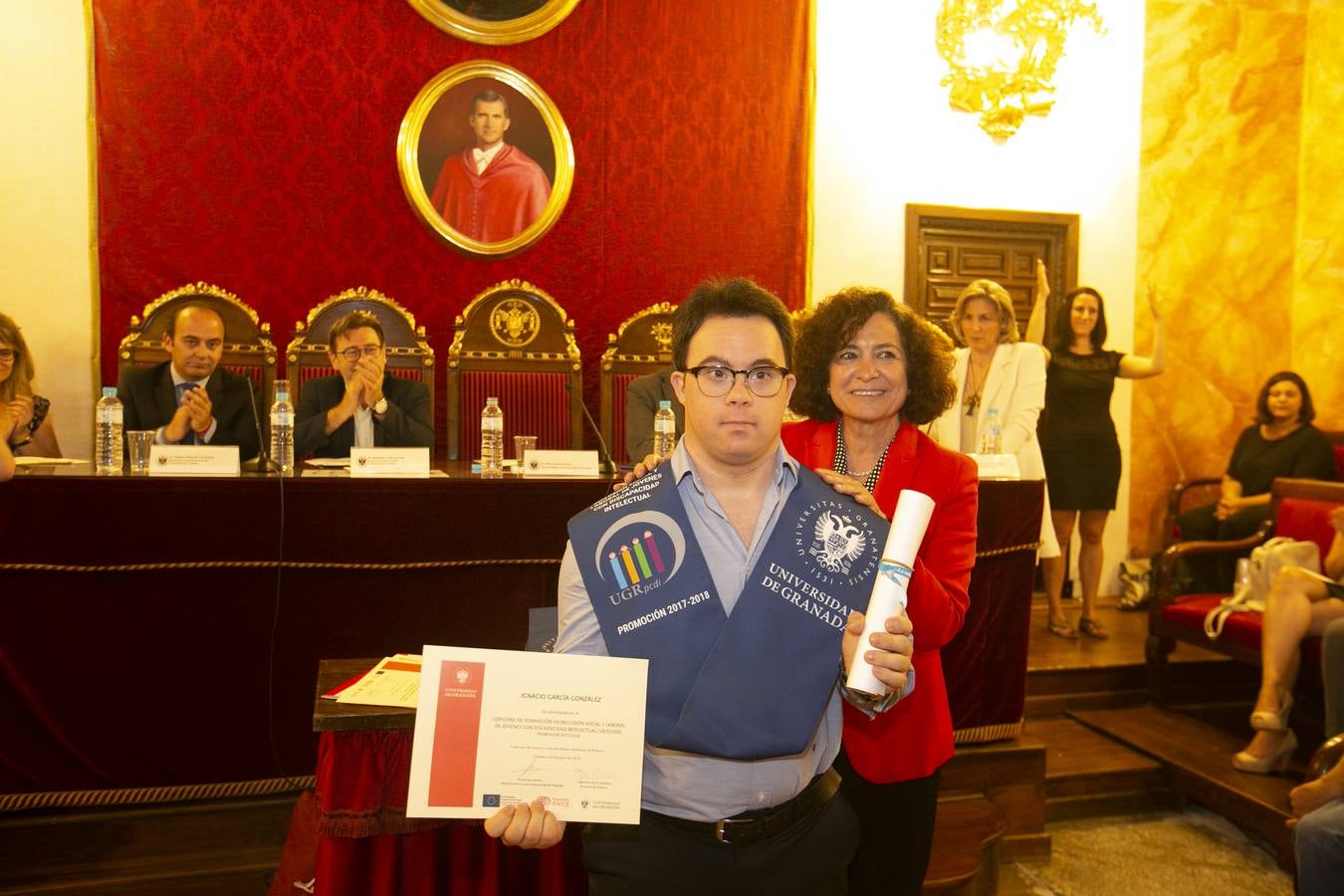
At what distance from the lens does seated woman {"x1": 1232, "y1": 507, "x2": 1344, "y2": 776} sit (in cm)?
346

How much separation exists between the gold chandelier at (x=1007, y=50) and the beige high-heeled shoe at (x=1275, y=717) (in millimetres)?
3146

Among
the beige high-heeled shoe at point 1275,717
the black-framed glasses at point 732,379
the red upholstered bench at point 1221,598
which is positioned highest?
the black-framed glasses at point 732,379

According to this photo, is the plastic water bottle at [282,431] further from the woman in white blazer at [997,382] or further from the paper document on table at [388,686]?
the woman in white blazer at [997,382]

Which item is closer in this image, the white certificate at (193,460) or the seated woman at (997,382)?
the white certificate at (193,460)

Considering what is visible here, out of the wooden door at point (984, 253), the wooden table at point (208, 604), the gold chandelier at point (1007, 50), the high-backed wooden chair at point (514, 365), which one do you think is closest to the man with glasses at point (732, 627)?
the wooden table at point (208, 604)

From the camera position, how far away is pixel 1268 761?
3449 mm

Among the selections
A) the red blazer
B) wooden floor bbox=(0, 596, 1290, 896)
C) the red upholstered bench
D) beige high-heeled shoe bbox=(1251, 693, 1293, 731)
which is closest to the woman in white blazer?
the red upholstered bench

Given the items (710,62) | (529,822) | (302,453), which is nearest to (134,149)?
(302,453)

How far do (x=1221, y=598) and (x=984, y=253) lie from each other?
8.21 feet

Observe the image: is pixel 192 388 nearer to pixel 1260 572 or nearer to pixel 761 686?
pixel 761 686

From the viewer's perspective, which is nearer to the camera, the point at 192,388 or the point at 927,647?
the point at 927,647

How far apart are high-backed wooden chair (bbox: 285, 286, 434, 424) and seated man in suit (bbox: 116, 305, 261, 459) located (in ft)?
2.55

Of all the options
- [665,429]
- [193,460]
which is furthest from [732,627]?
[665,429]

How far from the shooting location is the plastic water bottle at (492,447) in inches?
121
